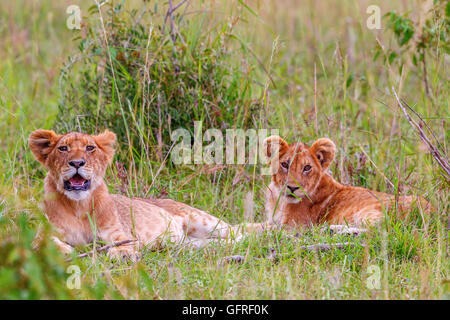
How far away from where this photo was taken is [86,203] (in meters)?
4.75

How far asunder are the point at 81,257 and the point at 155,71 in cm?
234

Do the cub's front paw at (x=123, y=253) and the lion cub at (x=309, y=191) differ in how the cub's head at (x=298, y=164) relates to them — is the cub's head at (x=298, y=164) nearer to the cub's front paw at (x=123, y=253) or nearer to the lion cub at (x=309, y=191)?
the lion cub at (x=309, y=191)

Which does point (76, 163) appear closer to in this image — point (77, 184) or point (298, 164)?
point (77, 184)

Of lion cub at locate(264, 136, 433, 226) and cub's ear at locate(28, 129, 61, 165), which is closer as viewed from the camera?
cub's ear at locate(28, 129, 61, 165)

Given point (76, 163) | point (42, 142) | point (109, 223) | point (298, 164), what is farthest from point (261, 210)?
point (42, 142)

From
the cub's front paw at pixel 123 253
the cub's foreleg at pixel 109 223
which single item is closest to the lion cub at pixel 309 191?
the cub's foreleg at pixel 109 223

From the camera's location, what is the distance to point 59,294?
282 cm

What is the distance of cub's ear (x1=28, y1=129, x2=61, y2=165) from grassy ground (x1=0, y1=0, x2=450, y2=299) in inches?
13.9

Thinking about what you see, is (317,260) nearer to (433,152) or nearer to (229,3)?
(433,152)

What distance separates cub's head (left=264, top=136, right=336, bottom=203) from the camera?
5465 mm

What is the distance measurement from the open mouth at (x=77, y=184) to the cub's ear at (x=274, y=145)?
1556mm

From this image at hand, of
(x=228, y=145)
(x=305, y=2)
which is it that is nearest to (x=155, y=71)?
(x=228, y=145)

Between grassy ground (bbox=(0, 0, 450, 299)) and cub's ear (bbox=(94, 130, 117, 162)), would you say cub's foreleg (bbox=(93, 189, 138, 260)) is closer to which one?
grassy ground (bbox=(0, 0, 450, 299))

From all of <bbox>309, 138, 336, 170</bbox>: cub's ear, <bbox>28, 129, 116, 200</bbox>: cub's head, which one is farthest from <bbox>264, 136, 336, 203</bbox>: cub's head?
<bbox>28, 129, 116, 200</bbox>: cub's head
